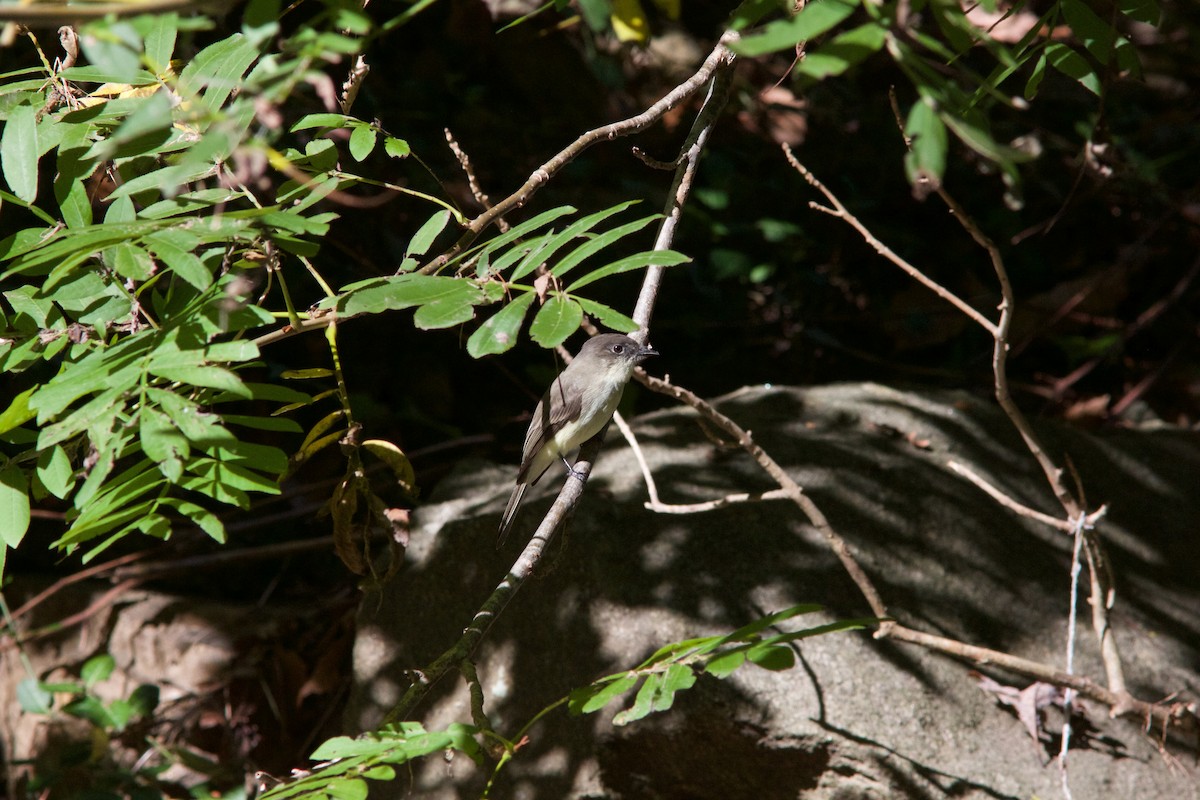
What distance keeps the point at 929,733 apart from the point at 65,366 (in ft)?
9.44

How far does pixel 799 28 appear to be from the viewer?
1.28 m

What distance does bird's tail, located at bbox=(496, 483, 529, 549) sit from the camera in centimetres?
396

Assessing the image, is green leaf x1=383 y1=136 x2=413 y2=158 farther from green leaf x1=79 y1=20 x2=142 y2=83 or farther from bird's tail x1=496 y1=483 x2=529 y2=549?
bird's tail x1=496 y1=483 x2=529 y2=549

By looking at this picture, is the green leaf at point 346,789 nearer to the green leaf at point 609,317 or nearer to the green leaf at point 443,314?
the green leaf at point 443,314

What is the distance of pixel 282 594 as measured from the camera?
5.64 metres

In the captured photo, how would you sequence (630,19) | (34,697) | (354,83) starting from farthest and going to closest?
(34,697)
(354,83)
(630,19)

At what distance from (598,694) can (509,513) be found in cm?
183

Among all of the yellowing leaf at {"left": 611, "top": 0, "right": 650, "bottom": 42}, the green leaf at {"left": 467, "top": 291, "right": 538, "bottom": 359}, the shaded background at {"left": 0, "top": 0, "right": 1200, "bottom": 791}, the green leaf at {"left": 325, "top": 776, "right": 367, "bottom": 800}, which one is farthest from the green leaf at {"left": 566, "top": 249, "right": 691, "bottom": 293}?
the shaded background at {"left": 0, "top": 0, "right": 1200, "bottom": 791}

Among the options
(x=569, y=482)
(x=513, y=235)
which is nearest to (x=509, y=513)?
(x=569, y=482)

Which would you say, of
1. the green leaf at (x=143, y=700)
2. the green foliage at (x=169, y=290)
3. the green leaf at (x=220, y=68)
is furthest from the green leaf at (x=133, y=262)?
Result: the green leaf at (x=143, y=700)

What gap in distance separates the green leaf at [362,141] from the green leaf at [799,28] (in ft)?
4.01

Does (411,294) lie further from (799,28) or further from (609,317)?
(799,28)

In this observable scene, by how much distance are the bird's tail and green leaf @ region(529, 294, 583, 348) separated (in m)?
2.17

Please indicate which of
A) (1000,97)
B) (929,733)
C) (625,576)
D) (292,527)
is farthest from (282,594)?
(1000,97)
